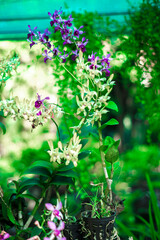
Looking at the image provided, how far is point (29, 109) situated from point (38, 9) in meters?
0.91

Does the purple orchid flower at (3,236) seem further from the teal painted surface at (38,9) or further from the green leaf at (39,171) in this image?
the teal painted surface at (38,9)

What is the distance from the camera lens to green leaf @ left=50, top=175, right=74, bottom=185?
0.85 metres

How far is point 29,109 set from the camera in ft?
2.46

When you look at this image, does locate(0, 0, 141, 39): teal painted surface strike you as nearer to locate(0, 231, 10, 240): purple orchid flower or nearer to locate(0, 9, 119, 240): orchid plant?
locate(0, 9, 119, 240): orchid plant

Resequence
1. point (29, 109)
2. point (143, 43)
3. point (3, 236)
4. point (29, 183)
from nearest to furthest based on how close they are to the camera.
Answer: point (3, 236)
point (29, 109)
point (29, 183)
point (143, 43)

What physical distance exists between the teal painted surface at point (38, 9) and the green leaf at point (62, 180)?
88cm

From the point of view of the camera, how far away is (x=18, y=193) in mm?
894

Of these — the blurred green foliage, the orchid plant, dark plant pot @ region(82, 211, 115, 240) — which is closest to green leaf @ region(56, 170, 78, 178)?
the orchid plant

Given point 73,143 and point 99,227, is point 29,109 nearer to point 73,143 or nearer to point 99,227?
point 73,143

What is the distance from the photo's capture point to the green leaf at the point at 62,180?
0.85 meters

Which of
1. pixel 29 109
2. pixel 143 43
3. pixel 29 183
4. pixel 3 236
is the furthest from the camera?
pixel 143 43

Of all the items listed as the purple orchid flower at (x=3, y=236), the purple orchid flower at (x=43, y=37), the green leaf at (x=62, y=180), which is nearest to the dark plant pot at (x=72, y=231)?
the green leaf at (x=62, y=180)

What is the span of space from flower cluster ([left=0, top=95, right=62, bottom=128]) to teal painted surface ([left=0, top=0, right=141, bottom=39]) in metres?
0.80

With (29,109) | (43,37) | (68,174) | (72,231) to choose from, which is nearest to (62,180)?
(68,174)
